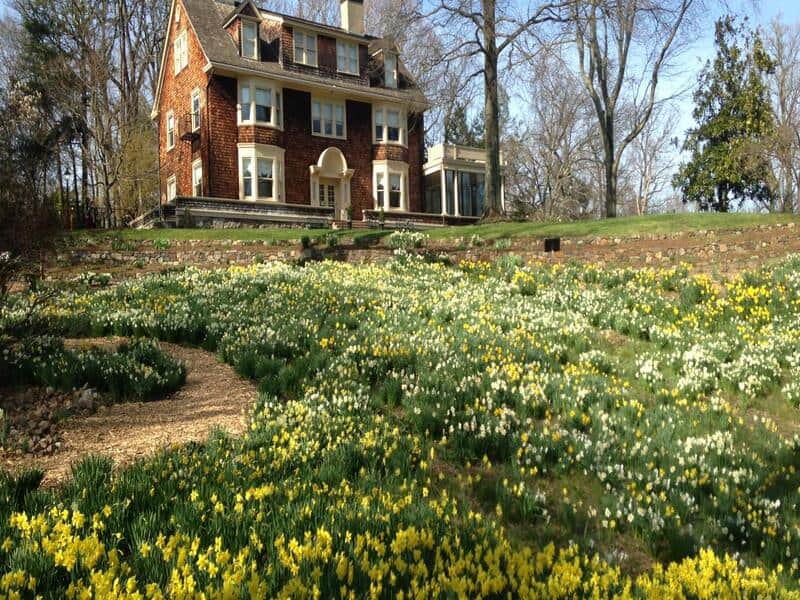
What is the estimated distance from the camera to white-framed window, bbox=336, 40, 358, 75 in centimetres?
3341

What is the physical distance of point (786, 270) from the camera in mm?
11531

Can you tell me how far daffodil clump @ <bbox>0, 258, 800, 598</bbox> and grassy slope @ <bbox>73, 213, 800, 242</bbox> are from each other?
579 cm

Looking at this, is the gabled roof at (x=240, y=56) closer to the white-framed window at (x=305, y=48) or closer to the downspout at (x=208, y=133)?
the white-framed window at (x=305, y=48)

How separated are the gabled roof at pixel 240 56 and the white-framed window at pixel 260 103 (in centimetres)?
65

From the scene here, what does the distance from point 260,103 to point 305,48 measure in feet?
15.2

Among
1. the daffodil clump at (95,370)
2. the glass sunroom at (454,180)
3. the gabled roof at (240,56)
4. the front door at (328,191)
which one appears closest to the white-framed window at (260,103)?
the gabled roof at (240,56)

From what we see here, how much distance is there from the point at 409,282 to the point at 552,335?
463cm

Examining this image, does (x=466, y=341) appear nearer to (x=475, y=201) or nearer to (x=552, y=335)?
(x=552, y=335)

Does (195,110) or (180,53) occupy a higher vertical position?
(180,53)

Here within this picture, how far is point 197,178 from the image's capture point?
3056cm

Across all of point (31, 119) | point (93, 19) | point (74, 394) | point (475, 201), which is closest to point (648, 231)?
point (74, 394)

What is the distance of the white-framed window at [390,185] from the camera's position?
34.0 m

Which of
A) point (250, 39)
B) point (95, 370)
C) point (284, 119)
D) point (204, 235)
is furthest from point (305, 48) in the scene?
point (95, 370)

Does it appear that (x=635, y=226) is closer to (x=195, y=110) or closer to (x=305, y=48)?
(x=305, y=48)
